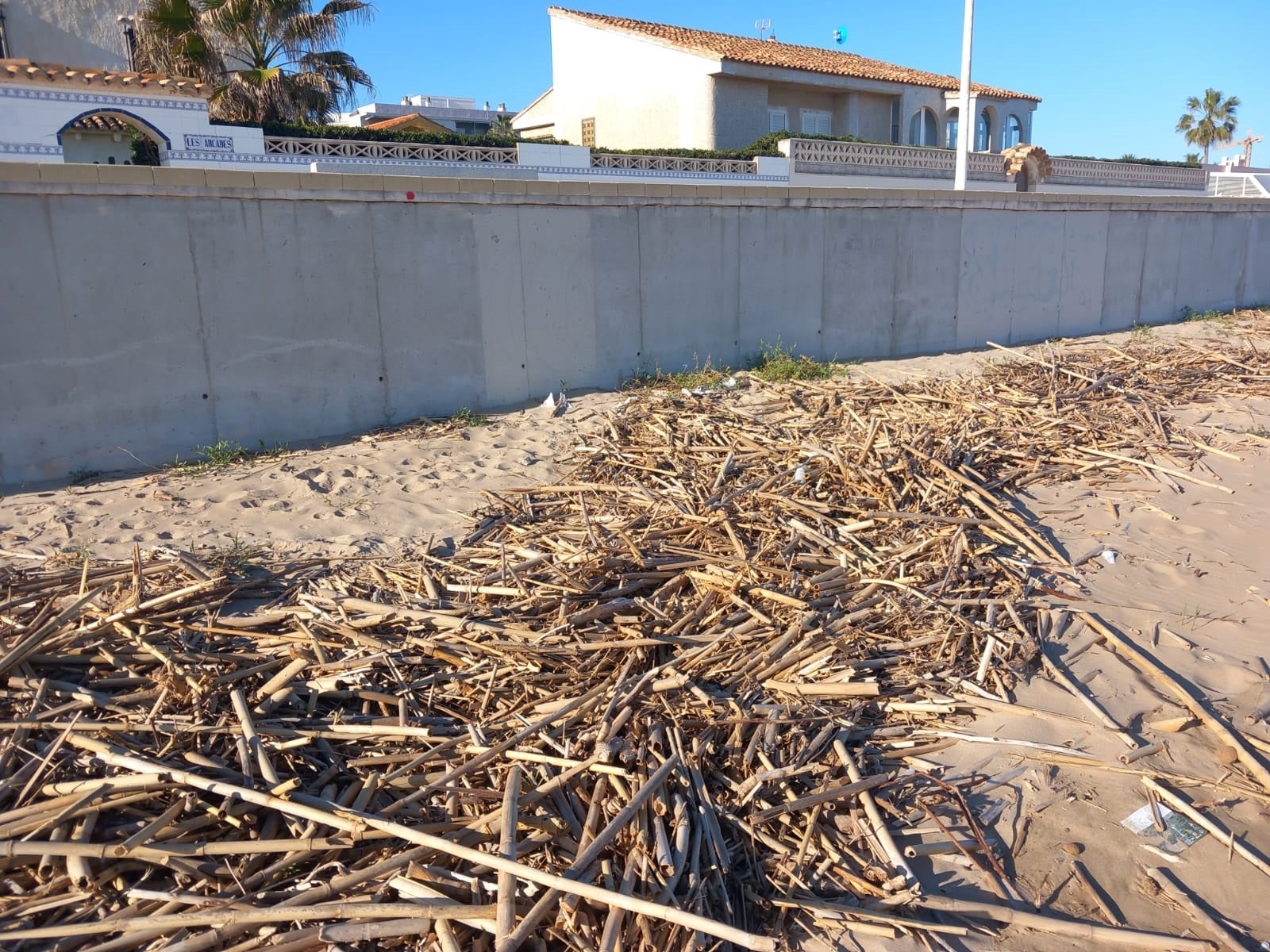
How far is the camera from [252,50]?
17281mm

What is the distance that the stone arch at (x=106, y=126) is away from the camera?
15.0 m

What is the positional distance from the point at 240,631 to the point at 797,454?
13.7 ft

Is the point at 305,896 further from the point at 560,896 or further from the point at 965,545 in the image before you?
the point at 965,545

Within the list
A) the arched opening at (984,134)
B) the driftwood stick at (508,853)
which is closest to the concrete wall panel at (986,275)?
the driftwood stick at (508,853)

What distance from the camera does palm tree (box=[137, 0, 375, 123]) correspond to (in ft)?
54.7

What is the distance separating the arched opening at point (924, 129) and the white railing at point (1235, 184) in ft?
33.8

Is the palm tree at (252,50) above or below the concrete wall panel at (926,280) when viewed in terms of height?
above

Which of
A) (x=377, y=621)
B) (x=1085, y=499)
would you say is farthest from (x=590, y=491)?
(x=1085, y=499)

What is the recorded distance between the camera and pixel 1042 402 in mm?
8930

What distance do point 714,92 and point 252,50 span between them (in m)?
11.3

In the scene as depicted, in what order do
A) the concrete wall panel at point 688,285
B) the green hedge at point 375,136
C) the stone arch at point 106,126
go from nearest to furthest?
the concrete wall panel at point 688,285
the stone arch at point 106,126
the green hedge at point 375,136

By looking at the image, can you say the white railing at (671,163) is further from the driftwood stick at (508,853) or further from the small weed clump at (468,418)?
the driftwood stick at (508,853)

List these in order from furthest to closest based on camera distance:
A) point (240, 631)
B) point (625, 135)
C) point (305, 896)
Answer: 1. point (625, 135)
2. point (240, 631)
3. point (305, 896)

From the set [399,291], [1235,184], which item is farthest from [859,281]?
[1235,184]
